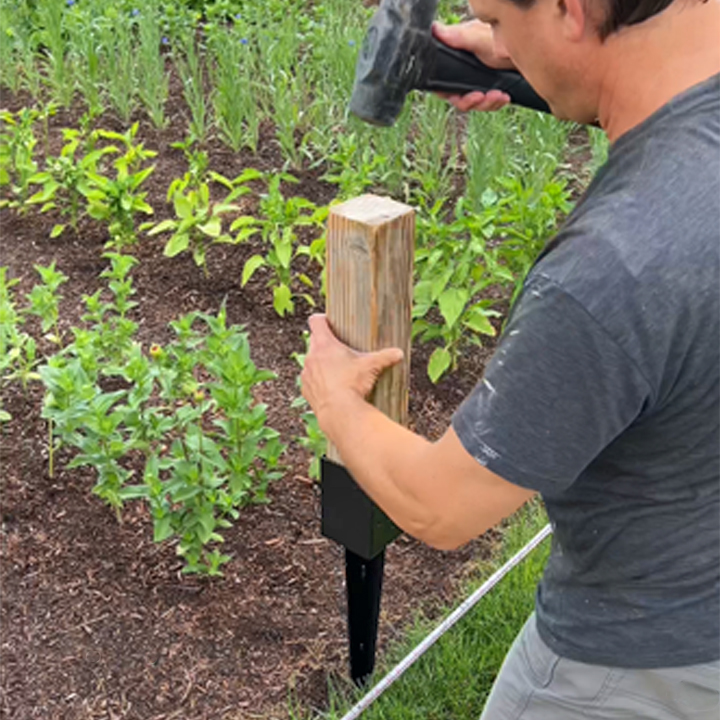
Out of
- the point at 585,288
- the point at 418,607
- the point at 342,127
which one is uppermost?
the point at 585,288

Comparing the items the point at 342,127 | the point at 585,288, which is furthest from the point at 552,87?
the point at 342,127

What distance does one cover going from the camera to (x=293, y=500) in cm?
264

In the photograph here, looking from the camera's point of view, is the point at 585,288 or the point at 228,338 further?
the point at 228,338

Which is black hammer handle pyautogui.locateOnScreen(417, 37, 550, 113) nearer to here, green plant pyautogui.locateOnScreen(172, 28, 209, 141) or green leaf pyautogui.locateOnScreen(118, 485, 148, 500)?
green leaf pyautogui.locateOnScreen(118, 485, 148, 500)

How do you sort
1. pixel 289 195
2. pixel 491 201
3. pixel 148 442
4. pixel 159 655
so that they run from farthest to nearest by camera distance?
pixel 289 195
pixel 491 201
pixel 148 442
pixel 159 655

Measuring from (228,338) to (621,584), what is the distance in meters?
1.35

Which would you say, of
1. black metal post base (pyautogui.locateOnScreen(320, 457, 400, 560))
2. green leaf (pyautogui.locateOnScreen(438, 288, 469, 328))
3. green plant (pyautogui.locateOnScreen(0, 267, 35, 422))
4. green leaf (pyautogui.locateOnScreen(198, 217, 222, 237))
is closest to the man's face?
black metal post base (pyautogui.locateOnScreen(320, 457, 400, 560))

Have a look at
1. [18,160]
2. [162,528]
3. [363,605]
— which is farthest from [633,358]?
[18,160]

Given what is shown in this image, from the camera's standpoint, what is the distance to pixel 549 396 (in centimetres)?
105

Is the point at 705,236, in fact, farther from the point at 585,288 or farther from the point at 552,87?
the point at 552,87

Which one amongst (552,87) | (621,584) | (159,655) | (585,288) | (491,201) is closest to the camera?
(585,288)

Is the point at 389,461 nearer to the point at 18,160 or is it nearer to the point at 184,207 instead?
the point at 184,207

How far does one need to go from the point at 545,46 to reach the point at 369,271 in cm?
57

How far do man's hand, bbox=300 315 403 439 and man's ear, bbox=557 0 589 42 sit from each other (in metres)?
0.57
